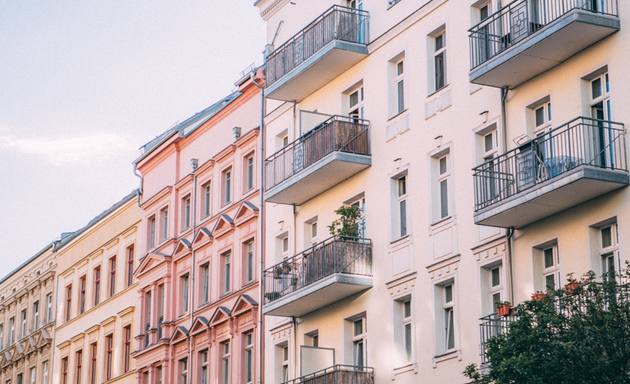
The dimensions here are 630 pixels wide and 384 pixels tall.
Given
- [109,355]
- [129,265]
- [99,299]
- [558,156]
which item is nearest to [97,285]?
→ [99,299]

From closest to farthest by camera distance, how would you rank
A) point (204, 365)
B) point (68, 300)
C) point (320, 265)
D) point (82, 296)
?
1. point (320, 265)
2. point (204, 365)
3. point (82, 296)
4. point (68, 300)

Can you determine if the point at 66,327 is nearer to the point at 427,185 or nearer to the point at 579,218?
the point at 427,185

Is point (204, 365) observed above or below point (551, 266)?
above

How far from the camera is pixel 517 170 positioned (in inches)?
1020

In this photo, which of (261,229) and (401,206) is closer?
(401,206)

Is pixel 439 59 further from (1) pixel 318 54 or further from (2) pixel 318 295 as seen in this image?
(2) pixel 318 295

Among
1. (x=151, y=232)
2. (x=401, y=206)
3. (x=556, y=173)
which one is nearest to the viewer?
(x=556, y=173)

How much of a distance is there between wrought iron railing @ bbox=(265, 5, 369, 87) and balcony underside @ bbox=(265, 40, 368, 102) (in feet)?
1.10

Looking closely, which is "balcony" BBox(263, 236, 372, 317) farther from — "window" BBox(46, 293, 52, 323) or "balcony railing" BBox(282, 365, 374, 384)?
"window" BBox(46, 293, 52, 323)

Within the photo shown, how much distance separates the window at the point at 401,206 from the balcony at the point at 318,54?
4.18 meters

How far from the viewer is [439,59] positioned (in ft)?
102

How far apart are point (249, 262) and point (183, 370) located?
5.75 meters

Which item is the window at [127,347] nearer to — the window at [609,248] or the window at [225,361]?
the window at [225,361]

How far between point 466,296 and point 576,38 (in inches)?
255
